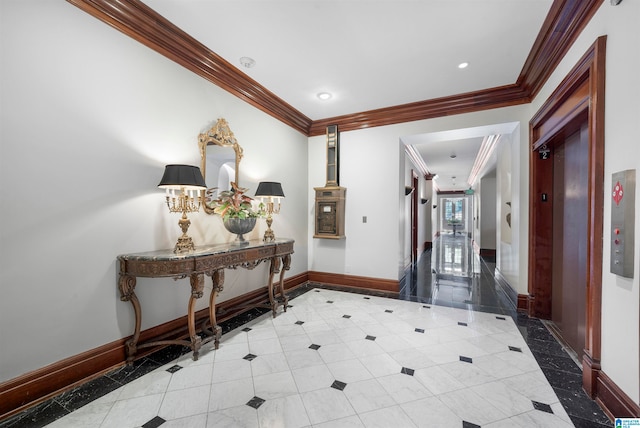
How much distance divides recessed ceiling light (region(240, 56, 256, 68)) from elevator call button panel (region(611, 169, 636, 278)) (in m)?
3.43

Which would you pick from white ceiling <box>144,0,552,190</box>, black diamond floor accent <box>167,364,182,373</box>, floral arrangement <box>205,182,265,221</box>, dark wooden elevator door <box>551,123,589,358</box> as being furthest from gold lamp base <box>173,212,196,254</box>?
dark wooden elevator door <box>551,123,589,358</box>

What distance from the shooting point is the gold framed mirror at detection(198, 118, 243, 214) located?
2.98 meters

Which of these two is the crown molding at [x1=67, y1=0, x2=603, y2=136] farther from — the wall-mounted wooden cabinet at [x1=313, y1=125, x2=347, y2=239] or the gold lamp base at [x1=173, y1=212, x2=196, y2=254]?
the gold lamp base at [x1=173, y1=212, x2=196, y2=254]

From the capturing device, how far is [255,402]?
1781mm

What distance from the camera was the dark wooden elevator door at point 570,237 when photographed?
242 cm

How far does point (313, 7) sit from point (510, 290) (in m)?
4.65

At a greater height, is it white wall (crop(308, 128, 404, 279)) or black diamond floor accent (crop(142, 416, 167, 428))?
white wall (crop(308, 128, 404, 279))

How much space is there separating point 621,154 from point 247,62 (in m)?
3.45

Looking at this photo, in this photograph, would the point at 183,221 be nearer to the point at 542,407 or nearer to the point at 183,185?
the point at 183,185

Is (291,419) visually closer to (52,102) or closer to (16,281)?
(16,281)

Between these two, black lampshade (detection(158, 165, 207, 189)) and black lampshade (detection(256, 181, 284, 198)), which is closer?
black lampshade (detection(158, 165, 207, 189))

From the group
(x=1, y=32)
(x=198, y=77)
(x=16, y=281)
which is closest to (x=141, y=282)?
(x=16, y=281)

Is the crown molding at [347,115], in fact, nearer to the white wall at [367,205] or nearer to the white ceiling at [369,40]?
the white ceiling at [369,40]

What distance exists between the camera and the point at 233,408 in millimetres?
1724
